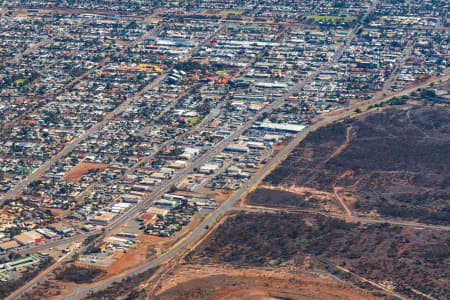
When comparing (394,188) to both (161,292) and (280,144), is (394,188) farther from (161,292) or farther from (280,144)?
(161,292)

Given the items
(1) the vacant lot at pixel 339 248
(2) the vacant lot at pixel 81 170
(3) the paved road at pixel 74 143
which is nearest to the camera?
(1) the vacant lot at pixel 339 248

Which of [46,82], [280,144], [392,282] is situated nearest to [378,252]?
[392,282]

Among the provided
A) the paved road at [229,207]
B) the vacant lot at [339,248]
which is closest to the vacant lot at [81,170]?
the paved road at [229,207]

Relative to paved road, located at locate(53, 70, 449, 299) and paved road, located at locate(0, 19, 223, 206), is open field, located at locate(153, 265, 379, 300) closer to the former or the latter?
paved road, located at locate(53, 70, 449, 299)

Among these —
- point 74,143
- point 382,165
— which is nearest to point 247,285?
point 382,165

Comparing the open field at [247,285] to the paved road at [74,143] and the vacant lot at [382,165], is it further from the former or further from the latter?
the paved road at [74,143]
